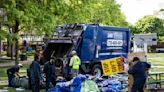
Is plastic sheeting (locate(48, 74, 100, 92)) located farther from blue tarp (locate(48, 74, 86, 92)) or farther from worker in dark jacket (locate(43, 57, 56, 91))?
worker in dark jacket (locate(43, 57, 56, 91))

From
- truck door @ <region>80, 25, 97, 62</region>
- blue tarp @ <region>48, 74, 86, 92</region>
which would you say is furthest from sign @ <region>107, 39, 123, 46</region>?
blue tarp @ <region>48, 74, 86, 92</region>

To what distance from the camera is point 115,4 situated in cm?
7450

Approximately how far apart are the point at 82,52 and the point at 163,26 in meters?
86.4

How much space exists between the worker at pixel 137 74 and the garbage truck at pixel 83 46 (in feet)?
26.3

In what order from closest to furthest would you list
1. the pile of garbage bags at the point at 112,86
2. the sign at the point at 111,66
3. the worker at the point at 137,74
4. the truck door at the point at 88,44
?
the worker at the point at 137,74
the pile of garbage bags at the point at 112,86
the sign at the point at 111,66
the truck door at the point at 88,44

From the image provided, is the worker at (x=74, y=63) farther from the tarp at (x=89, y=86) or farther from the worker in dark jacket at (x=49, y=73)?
the tarp at (x=89, y=86)

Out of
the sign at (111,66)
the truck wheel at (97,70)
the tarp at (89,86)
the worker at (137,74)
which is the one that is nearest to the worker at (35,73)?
the tarp at (89,86)

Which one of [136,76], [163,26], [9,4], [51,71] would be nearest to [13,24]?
[9,4]

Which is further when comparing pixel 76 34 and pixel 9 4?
pixel 9 4

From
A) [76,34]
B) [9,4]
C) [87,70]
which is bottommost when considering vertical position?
[87,70]

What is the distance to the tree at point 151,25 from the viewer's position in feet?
349

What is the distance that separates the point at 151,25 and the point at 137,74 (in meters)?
94.5

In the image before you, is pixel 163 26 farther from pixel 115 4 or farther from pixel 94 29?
pixel 94 29

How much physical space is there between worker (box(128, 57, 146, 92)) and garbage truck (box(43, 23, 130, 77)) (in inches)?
315
